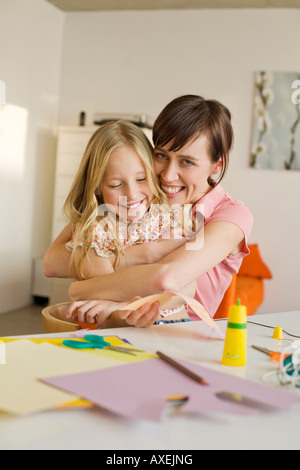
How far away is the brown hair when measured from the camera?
1.75m

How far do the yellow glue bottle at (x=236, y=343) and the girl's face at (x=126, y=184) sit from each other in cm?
75

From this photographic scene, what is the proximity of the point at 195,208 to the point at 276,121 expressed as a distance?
11.7 ft

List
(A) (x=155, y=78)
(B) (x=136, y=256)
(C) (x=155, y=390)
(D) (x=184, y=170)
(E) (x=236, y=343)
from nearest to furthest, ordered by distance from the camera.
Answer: (C) (x=155, y=390) < (E) (x=236, y=343) < (B) (x=136, y=256) < (D) (x=184, y=170) < (A) (x=155, y=78)

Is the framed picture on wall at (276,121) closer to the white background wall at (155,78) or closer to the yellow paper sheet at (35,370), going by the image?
the white background wall at (155,78)

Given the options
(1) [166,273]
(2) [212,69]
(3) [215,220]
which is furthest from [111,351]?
(2) [212,69]

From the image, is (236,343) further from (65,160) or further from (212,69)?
(212,69)

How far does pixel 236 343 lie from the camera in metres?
1.04

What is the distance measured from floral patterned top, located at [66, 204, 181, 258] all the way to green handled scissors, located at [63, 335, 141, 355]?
63cm

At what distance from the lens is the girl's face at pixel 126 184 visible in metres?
1.72

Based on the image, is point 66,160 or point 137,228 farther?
point 66,160

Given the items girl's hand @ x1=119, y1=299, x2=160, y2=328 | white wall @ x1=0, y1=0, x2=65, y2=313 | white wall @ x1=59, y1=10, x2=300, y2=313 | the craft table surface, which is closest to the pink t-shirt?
girl's hand @ x1=119, y1=299, x2=160, y2=328

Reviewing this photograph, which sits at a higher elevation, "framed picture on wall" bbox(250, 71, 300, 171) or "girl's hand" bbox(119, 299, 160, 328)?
"framed picture on wall" bbox(250, 71, 300, 171)

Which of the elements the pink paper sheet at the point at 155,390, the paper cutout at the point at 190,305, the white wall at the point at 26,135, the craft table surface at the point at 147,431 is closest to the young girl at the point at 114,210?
the paper cutout at the point at 190,305

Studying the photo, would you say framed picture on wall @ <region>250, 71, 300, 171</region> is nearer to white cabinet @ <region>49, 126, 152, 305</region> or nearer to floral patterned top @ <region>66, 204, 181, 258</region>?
white cabinet @ <region>49, 126, 152, 305</region>
